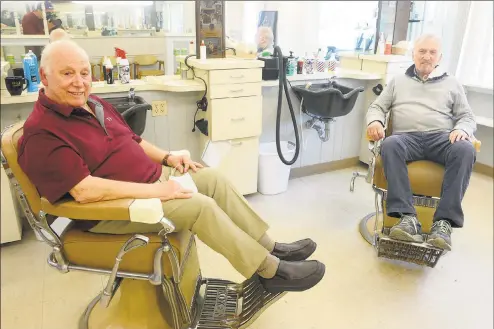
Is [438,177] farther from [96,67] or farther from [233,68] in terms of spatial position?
[96,67]

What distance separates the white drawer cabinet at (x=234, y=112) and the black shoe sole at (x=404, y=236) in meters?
1.04

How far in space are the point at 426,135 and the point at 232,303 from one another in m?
1.46

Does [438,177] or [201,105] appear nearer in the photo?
[438,177]

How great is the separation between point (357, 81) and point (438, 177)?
1416 mm

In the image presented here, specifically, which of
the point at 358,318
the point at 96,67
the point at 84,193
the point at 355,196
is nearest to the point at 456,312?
the point at 358,318

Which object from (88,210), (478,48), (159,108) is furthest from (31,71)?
(478,48)

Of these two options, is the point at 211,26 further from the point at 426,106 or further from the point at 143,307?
the point at 143,307

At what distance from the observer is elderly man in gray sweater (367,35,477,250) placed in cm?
203

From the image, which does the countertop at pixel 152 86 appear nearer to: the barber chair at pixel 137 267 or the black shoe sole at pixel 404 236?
the barber chair at pixel 137 267

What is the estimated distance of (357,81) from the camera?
3332 millimetres

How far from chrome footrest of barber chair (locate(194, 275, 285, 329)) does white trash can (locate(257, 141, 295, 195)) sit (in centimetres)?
125

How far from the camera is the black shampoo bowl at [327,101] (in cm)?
277

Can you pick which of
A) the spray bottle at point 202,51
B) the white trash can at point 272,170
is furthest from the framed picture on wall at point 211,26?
the white trash can at point 272,170

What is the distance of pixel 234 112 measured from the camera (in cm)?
260
